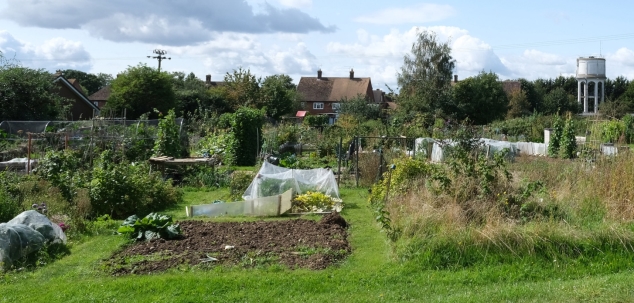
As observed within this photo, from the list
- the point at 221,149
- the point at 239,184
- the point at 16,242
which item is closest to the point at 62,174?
the point at 239,184

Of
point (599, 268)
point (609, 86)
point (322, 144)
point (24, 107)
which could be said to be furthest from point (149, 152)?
point (609, 86)

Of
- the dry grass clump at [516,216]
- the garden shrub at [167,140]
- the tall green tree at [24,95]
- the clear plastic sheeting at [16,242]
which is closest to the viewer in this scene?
the dry grass clump at [516,216]

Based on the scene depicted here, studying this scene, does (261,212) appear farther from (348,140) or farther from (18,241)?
(348,140)

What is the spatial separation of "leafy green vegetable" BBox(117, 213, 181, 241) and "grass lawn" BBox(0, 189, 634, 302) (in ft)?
4.03

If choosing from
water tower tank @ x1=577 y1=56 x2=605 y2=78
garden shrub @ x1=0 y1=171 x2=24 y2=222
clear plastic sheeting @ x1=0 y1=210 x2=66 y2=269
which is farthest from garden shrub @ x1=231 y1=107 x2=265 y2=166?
water tower tank @ x1=577 y1=56 x2=605 y2=78

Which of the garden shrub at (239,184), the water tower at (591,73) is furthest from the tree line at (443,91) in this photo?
the garden shrub at (239,184)

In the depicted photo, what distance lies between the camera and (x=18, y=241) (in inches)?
332

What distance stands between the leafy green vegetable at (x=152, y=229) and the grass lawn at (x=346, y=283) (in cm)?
123

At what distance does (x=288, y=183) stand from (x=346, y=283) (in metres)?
5.94

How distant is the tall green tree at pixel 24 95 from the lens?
2683 centimetres

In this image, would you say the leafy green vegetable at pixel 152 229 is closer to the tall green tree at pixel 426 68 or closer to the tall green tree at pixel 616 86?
the tall green tree at pixel 426 68

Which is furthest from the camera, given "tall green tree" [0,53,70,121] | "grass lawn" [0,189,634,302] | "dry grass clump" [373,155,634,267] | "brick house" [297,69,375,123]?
"brick house" [297,69,375,123]

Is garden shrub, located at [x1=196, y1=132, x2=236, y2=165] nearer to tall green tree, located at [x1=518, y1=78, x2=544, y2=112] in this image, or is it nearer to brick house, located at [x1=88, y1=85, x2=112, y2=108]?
brick house, located at [x1=88, y1=85, x2=112, y2=108]

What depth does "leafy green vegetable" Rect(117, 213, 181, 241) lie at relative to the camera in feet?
31.6
